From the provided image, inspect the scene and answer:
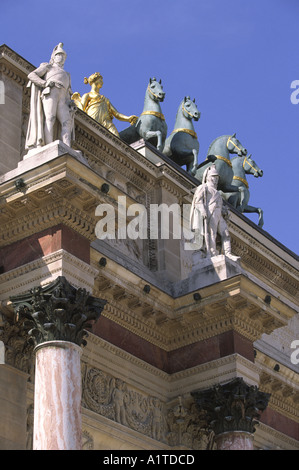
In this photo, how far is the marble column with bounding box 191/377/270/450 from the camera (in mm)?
19484

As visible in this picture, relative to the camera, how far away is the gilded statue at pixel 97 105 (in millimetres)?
24203

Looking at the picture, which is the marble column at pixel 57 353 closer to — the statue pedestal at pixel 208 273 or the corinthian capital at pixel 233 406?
the corinthian capital at pixel 233 406

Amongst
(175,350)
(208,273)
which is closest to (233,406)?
(175,350)

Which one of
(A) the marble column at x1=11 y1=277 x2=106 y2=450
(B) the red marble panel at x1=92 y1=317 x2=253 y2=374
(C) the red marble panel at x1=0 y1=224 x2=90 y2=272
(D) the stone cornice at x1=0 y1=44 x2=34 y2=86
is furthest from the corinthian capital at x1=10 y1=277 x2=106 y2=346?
(D) the stone cornice at x1=0 y1=44 x2=34 y2=86

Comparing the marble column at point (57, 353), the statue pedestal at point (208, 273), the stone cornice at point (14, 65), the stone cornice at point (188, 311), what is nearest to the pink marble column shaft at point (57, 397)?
the marble column at point (57, 353)

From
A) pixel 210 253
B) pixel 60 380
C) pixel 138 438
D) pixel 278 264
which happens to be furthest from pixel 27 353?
pixel 278 264

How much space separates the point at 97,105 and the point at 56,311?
28.4 feet

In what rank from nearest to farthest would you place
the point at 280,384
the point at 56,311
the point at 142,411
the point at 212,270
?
the point at 56,311 < the point at 142,411 < the point at 212,270 < the point at 280,384

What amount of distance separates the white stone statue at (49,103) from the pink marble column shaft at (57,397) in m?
3.88

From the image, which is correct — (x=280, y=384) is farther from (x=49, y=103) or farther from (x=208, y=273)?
(x=49, y=103)

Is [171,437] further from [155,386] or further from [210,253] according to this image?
[210,253]

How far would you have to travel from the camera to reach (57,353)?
16375mm

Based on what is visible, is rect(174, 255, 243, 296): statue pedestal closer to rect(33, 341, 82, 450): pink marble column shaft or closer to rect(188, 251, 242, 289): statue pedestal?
rect(188, 251, 242, 289): statue pedestal

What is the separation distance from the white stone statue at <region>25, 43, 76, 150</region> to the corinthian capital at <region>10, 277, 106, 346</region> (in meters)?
2.85
